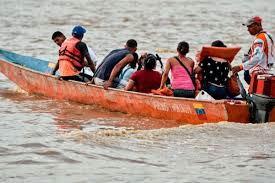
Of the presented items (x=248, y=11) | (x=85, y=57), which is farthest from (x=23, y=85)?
(x=248, y=11)

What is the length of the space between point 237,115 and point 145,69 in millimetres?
1703

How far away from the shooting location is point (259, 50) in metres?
10.0

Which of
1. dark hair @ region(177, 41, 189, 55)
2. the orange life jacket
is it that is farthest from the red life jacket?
the orange life jacket

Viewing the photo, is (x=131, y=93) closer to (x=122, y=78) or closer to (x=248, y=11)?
(x=122, y=78)

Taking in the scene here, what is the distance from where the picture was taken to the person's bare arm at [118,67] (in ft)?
35.6

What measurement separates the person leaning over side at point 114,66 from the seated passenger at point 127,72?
0.09 metres

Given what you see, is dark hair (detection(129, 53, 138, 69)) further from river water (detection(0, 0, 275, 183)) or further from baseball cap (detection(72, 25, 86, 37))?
baseball cap (detection(72, 25, 86, 37))

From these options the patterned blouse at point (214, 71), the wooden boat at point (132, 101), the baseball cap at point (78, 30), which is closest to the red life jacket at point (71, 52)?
the baseball cap at point (78, 30)

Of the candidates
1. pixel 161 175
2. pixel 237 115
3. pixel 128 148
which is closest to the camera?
pixel 161 175

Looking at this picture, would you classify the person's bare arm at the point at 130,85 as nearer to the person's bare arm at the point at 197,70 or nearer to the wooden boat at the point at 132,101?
the wooden boat at the point at 132,101

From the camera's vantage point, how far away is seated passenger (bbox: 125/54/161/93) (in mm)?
10461

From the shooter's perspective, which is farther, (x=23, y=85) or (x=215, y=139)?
(x=23, y=85)

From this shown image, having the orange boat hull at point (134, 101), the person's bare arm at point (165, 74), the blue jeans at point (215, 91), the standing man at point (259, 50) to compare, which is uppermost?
the standing man at point (259, 50)

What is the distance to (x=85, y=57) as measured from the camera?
457 inches
